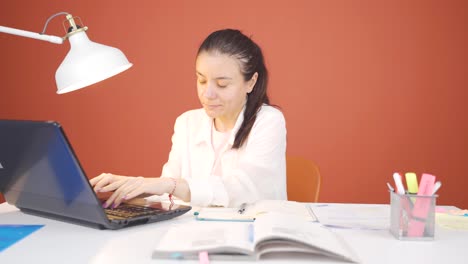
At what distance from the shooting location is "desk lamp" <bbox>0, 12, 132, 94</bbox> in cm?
112

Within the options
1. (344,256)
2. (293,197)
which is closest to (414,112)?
(293,197)

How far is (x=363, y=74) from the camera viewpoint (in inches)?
126

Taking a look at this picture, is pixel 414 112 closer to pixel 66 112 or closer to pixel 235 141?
pixel 235 141

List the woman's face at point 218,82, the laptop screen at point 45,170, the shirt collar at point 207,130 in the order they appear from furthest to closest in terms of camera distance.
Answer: the shirt collar at point 207,130
the woman's face at point 218,82
the laptop screen at point 45,170

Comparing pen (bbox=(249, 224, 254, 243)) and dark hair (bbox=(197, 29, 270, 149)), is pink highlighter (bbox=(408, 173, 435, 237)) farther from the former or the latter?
dark hair (bbox=(197, 29, 270, 149))

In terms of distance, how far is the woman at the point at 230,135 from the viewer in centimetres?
Result: 162

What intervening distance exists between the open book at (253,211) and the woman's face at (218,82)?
0.44 metres

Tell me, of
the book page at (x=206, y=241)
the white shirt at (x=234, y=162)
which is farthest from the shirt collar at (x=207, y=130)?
the book page at (x=206, y=241)

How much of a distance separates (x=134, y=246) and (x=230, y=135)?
3.21ft

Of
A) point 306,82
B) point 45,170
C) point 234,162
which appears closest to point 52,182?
point 45,170

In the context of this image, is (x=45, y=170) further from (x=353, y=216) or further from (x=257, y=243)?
(x=353, y=216)

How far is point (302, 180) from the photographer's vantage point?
2143 mm

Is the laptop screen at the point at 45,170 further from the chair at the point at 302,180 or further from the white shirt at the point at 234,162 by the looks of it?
the chair at the point at 302,180

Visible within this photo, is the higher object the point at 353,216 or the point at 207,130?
the point at 207,130
